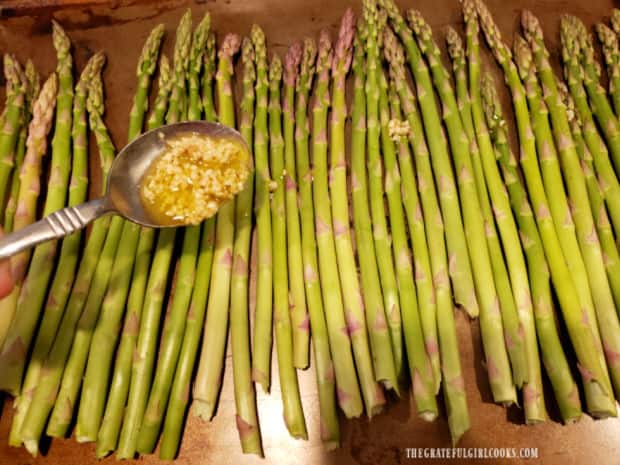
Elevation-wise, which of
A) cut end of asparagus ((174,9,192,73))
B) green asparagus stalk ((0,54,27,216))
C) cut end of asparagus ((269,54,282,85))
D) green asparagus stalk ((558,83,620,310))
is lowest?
green asparagus stalk ((558,83,620,310))

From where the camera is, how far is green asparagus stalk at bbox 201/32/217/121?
234 centimetres

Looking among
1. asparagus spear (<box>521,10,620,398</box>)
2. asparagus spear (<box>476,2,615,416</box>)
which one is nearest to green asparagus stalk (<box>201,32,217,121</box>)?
asparagus spear (<box>476,2,615,416</box>)

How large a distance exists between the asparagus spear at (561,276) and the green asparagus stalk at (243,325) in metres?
1.32

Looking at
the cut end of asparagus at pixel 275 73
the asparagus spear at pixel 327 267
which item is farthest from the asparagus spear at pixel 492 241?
the cut end of asparagus at pixel 275 73

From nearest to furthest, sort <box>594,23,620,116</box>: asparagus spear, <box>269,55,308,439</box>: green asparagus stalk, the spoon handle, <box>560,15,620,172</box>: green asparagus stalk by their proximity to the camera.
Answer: the spoon handle, <box>269,55,308,439</box>: green asparagus stalk, <box>560,15,620,172</box>: green asparagus stalk, <box>594,23,620,116</box>: asparagus spear

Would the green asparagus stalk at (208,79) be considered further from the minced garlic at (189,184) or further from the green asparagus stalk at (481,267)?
the green asparagus stalk at (481,267)

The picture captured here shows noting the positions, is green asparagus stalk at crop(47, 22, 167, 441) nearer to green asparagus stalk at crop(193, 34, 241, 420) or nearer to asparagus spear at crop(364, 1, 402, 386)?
green asparagus stalk at crop(193, 34, 241, 420)

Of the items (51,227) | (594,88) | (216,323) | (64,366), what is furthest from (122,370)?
(594,88)

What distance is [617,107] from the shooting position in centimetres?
221

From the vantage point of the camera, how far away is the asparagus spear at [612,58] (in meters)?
2.23

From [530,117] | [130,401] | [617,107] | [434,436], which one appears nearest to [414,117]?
[530,117]

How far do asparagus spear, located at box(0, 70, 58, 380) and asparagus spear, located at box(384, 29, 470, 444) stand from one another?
1.74 meters

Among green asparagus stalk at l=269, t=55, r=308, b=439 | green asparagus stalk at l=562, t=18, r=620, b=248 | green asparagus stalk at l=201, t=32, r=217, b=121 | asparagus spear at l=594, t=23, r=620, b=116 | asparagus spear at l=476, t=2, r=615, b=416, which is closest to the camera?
asparagus spear at l=476, t=2, r=615, b=416

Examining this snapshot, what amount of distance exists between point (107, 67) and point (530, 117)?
2417mm
